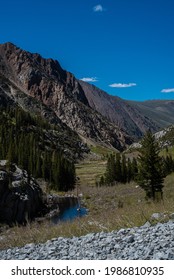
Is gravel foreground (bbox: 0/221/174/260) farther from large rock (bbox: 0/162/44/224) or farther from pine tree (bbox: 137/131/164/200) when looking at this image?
large rock (bbox: 0/162/44/224)

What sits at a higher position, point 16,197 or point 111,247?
point 111,247

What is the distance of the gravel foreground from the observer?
31.1 ft

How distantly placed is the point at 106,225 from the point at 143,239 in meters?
3.13

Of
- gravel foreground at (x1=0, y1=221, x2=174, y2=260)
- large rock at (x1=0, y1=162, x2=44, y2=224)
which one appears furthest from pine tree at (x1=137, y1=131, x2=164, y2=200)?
gravel foreground at (x1=0, y1=221, x2=174, y2=260)

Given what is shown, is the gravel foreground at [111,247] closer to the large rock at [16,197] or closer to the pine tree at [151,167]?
the pine tree at [151,167]

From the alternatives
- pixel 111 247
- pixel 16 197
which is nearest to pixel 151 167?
pixel 16 197

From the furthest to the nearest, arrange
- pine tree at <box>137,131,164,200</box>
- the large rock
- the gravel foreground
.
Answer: the large rock → pine tree at <box>137,131,164,200</box> → the gravel foreground

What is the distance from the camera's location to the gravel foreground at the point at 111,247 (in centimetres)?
949

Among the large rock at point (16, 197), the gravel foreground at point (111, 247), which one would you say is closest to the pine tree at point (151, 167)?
the large rock at point (16, 197)

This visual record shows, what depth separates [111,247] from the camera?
10469mm

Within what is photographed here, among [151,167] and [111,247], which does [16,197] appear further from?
[111,247]
